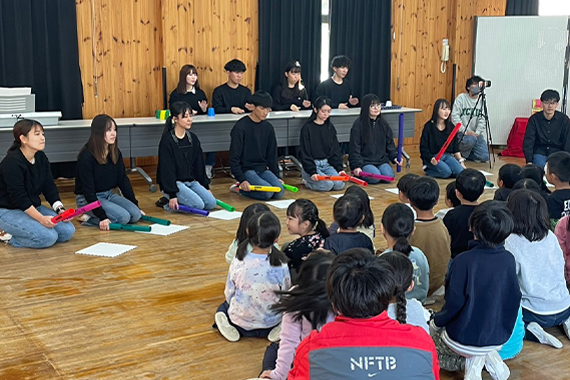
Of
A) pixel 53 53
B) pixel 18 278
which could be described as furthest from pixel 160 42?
pixel 18 278

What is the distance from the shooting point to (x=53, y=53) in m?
6.41

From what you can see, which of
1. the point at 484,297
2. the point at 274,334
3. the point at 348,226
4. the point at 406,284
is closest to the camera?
the point at 406,284

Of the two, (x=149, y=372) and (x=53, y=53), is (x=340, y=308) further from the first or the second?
(x=53, y=53)

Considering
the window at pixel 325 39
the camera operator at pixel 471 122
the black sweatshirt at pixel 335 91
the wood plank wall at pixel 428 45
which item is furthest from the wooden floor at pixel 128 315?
the wood plank wall at pixel 428 45

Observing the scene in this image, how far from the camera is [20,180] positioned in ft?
14.2

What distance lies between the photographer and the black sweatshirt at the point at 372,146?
674cm

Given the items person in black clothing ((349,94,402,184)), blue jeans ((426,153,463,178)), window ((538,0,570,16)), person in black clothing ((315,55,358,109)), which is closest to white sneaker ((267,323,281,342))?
person in black clothing ((349,94,402,184))

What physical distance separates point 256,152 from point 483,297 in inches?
149

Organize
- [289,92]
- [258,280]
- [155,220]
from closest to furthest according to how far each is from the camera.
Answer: [258,280] < [155,220] < [289,92]

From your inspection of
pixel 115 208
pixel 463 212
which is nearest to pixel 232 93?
pixel 115 208

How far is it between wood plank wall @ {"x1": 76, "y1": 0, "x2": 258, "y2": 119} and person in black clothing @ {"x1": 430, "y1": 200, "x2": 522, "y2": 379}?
16.4ft

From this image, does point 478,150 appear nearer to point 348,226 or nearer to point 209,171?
point 209,171

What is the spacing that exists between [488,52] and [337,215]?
6374 millimetres

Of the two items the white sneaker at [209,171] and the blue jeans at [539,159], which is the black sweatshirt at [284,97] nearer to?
the white sneaker at [209,171]
